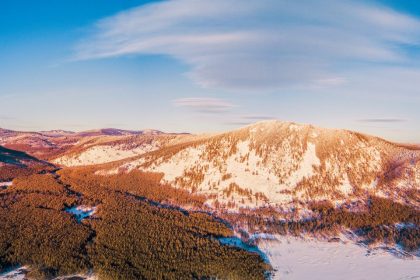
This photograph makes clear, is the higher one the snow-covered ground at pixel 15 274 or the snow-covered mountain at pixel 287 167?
the snow-covered mountain at pixel 287 167

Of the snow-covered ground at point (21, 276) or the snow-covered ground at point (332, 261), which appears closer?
the snow-covered ground at point (21, 276)

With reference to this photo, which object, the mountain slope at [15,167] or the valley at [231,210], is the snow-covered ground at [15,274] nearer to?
the valley at [231,210]

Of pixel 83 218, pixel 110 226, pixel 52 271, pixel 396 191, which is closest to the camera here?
→ pixel 52 271

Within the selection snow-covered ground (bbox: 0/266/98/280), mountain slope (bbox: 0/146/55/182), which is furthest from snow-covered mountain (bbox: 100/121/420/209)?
snow-covered ground (bbox: 0/266/98/280)

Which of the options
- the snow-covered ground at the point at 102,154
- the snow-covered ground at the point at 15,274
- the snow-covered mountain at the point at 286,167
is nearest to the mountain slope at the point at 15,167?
the snow-covered ground at the point at 102,154

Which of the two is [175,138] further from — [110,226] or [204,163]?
[110,226]

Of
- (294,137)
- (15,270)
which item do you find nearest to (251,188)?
(294,137)
